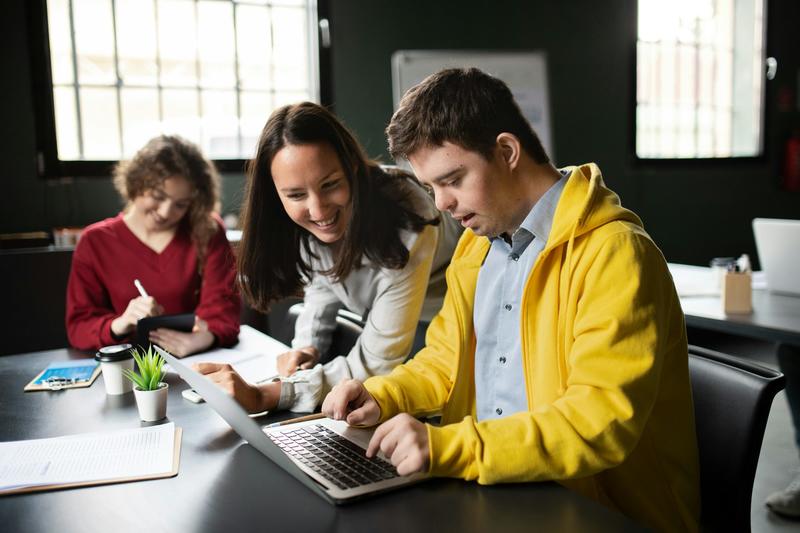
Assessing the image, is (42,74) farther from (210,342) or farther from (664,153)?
(664,153)

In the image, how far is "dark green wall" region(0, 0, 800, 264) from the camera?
12.0 feet

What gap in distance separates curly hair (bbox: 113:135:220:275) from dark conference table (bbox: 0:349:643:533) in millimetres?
1243

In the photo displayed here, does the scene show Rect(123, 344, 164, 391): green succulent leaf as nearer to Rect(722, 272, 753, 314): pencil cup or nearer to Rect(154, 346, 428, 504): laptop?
Rect(154, 346, 428, 504): laptop

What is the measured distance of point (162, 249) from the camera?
2.27 m

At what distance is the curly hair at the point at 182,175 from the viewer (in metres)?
2.17

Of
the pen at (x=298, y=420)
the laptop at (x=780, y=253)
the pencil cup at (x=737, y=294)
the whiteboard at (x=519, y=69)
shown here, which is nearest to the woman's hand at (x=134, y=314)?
the pen at (x=298, y=420)

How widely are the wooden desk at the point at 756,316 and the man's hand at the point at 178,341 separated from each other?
139cm

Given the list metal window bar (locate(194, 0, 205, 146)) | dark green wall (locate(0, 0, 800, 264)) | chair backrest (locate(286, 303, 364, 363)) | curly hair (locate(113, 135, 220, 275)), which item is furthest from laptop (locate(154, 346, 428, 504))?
metal window bar (locate(194, 0, 205, 146))

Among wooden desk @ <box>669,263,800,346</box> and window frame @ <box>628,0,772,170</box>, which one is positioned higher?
window frame @ <box>628,0,772,170</box>

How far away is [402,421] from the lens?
3.16 ft

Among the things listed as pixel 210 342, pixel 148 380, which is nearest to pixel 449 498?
pixel 148 380

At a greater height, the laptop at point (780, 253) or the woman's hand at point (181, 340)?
the laptop at point (780, 253)

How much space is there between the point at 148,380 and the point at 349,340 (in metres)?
0.71

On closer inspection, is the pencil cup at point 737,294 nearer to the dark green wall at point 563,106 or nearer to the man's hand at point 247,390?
the man's hand at point 247,390
